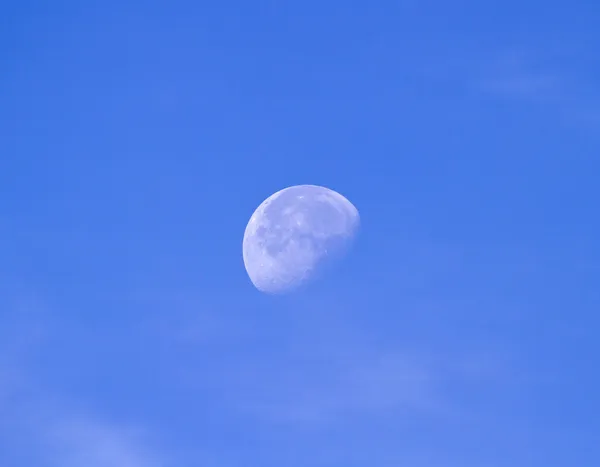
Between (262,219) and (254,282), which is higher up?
(262,219)

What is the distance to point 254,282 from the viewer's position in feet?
84.8

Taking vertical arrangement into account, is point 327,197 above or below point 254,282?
above

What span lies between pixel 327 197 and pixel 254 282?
13.2ft

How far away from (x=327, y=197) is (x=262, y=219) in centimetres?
245

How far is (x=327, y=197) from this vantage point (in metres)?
26.6

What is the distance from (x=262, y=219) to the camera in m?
26.6

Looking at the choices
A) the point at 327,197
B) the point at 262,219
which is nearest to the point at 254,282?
the point at 262,219

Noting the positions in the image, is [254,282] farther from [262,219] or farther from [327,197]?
[327,197]

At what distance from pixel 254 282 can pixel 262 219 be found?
2.33m
